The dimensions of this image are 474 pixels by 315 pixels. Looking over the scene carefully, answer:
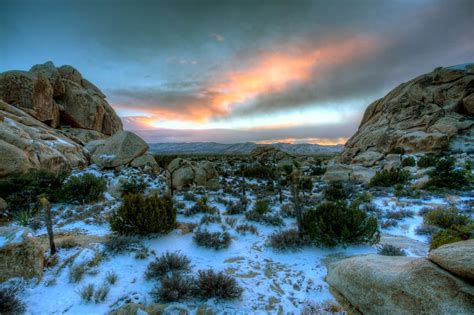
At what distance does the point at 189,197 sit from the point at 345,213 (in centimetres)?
684

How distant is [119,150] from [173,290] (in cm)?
1824

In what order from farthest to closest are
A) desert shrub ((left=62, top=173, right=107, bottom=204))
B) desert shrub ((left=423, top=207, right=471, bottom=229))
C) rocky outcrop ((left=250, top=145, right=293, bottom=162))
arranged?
rocky outcrop ((left=250, top=145, right=293, bottom=162)), desert shrub ((left=62, top=173, right=107, bottom=204)), desert shrub ((left=423, top=207, right=471, bottom=229))

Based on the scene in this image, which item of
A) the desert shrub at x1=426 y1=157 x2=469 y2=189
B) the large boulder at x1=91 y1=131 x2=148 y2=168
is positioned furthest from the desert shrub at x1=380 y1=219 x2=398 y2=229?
the large boulder at x1=91 y1=131 x2=148 y2=168

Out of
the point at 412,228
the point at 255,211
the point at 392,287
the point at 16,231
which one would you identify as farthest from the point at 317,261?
the point at 16,231

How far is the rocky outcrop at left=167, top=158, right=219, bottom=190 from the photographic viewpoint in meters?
12.8

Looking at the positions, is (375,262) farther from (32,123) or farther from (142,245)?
(32,123)

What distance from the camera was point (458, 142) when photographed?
23484 mm

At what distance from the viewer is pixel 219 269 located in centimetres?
437

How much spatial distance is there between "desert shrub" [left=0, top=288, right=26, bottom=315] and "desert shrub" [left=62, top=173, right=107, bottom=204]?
252 inches

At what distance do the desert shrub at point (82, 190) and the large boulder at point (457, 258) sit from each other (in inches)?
423

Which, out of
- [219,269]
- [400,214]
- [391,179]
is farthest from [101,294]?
[391,179]

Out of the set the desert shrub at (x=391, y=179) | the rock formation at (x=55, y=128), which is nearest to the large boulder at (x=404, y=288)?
the desert shrub at (x=391, y=179)

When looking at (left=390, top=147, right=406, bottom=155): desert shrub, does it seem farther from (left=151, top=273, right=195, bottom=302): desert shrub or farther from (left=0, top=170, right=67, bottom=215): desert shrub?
(left=0, top=170, right=67, bottom=215): desert shrub

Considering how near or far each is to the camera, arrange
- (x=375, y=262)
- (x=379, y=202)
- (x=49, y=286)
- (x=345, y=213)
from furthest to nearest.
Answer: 1. (x=379, y=202)
2. (x=345, y=213)
3. (x=49, y=286)
4. (x=375, y=262)
